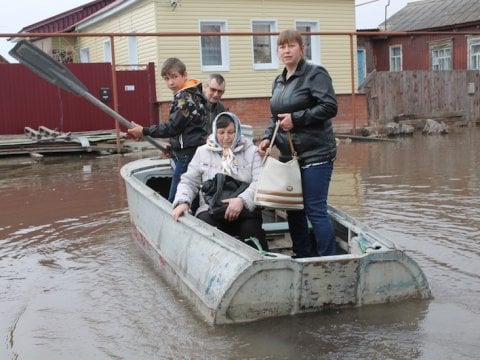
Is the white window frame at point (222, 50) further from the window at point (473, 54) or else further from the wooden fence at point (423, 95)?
the window at point (473, 54)

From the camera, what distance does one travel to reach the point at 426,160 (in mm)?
12641

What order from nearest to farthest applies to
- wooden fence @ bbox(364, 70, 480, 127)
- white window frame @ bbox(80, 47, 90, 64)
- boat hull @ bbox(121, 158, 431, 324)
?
boat hull @ bbox(121, 158, 431, 324) < wooden fence @ bbox(364, 70, 480, 127) < white window frame @ bbox(80, 47, 90, 64)

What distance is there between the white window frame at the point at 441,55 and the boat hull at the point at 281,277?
86.9ft

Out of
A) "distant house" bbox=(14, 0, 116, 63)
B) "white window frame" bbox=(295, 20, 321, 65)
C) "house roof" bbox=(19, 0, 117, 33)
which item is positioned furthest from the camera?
"house roof" bbox=(19, 0, 117, 33)

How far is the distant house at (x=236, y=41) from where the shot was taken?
18.5m

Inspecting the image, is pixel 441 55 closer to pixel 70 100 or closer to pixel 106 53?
pixel 106 53

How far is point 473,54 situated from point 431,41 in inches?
96.3

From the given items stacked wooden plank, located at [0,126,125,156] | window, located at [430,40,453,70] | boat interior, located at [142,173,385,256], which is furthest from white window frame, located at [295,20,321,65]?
boat interior, located at [142,173,385,256]

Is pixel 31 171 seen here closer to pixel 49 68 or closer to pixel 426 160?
pixel 49 68

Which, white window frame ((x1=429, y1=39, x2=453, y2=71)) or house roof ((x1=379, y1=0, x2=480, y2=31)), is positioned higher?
house roof ((x1=379, y1=0, x2=480, y2=31))

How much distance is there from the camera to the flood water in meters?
3.76

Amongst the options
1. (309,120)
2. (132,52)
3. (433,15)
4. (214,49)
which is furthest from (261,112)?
(433,15)

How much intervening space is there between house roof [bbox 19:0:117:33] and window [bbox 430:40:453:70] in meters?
14.9

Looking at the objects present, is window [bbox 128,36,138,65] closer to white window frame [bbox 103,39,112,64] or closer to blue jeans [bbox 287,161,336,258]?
white window frame [bbox 103,39,112,64]
